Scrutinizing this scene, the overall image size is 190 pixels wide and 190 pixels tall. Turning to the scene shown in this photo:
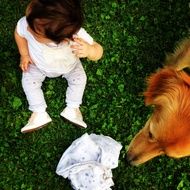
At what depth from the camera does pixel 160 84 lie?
3162mm

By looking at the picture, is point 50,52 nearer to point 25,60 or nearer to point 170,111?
point 25,60

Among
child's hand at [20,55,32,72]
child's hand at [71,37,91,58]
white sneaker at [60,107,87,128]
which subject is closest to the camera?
child's hand at [71,37,91,58]

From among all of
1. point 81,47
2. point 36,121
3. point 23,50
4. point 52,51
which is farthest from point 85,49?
point 36,121

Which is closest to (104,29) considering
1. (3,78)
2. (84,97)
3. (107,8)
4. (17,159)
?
(107,8)

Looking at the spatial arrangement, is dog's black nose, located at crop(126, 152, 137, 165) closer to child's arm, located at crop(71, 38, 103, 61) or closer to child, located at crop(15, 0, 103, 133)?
child, located at crop(15, 0, 103, 133)

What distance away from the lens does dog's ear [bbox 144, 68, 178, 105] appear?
3072 mm

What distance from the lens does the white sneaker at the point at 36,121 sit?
4090mm

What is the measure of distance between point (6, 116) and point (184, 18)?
64.6 inches

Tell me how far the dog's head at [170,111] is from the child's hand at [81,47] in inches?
22.0

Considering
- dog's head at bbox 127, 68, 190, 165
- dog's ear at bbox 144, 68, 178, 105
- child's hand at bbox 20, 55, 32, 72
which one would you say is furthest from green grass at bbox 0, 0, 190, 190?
dog's ear at bbox 144, 68, 178, 105

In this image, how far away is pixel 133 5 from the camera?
14.8 ft

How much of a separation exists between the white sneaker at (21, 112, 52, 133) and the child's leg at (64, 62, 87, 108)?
0.21m

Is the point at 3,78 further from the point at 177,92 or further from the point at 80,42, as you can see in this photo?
the point at 177,92

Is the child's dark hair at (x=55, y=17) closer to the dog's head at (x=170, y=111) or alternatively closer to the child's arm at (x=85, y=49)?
the child's arm at (x=85, y=49)
